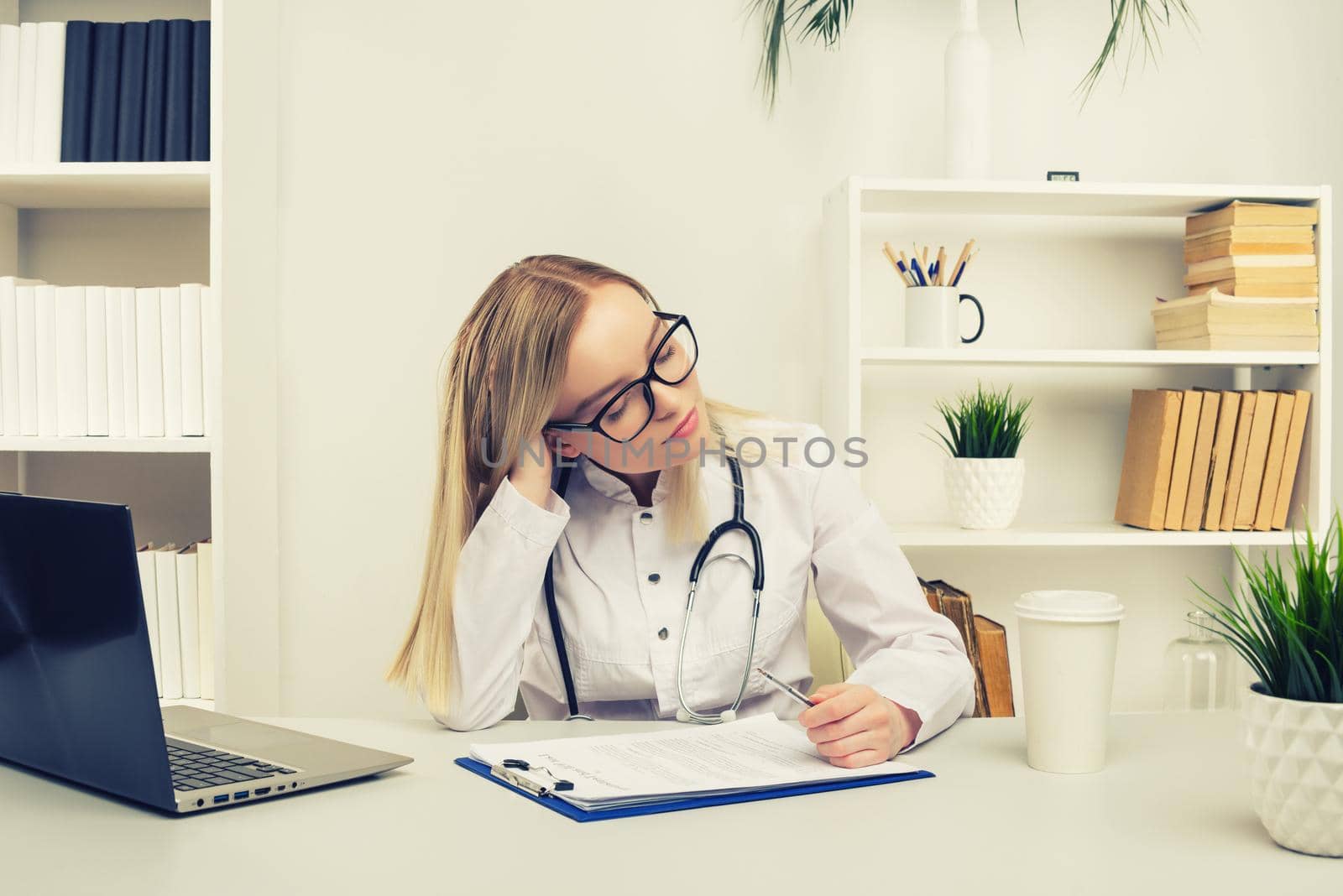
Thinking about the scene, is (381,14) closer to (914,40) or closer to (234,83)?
(234,83)

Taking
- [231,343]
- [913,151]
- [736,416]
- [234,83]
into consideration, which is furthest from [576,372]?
[913,151]

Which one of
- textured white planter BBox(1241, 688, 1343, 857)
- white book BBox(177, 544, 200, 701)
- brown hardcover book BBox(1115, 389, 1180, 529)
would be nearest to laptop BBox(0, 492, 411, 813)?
textured white planter BBox(1241, 688, 1343, 857)

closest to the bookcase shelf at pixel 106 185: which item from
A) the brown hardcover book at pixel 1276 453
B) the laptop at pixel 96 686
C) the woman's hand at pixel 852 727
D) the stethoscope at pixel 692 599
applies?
the stethoscope at pixel 692 599

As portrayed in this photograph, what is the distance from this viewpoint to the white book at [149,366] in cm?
199

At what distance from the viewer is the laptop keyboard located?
934 mm

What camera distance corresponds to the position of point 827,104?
2.34 meters

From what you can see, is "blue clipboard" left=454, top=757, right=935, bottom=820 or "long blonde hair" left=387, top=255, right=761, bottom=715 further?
"long blonde hair" left=387, top=255, right=761, bottom=715

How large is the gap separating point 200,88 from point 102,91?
0.18 meters

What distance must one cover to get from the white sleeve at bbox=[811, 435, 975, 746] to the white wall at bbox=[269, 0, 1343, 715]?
0.80 m

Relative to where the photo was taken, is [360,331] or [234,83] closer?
[234,83]

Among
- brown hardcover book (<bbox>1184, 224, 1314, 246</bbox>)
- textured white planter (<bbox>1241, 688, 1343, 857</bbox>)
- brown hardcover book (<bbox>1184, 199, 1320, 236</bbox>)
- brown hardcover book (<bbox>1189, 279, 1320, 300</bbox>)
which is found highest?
brown hardcover book (<bbox>1184, 199, 1320, 236</bbox>)

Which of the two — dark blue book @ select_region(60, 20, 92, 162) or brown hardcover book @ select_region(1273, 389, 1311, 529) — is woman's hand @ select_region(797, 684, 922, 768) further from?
dark blue book @ select_region(60, 20, 92, 162)

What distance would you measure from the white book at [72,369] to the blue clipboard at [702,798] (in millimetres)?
1380

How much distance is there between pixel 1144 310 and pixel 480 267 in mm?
1454
